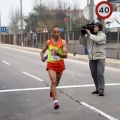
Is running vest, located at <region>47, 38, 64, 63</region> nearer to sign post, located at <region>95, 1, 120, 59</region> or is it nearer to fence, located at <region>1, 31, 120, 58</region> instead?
sign post, located at <region>95, 1, 120, 59</region>

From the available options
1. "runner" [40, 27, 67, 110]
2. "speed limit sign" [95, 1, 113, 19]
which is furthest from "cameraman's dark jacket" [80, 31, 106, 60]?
"speed limit sign" [95, 1, 113, 19]

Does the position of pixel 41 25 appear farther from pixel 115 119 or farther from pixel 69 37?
pixel 115 119

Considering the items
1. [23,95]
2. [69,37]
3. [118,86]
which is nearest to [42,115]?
[23,95]

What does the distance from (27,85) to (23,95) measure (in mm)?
1834

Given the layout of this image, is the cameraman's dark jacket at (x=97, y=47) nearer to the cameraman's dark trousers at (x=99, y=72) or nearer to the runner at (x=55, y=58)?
the cameraman's dark trousers at (x=99, y=72)

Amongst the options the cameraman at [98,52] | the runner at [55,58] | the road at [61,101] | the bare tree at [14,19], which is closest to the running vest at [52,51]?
the runner at [55,58]

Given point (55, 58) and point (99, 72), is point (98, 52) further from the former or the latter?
point (55, 58)

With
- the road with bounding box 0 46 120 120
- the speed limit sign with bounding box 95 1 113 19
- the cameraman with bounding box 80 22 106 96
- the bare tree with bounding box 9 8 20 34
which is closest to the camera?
the road with bounding box 0 46 120 120

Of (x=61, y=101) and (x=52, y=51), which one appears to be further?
(x=61, y=101)

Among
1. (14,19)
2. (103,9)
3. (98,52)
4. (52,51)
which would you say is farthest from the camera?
(14,19)

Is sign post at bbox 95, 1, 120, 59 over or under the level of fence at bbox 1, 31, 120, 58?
over

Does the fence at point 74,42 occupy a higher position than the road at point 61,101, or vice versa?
the fence at point 74,42

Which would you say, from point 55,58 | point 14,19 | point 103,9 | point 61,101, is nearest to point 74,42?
point 103,9

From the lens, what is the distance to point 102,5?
684 inches
